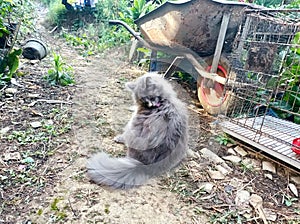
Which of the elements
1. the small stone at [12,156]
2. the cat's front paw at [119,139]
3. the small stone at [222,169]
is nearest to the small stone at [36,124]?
the small stone at [12,156]

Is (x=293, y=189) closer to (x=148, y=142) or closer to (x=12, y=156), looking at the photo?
(x=148, y=142)

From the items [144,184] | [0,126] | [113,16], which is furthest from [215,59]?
[113,16]

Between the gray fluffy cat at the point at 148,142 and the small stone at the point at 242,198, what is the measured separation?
0.44m

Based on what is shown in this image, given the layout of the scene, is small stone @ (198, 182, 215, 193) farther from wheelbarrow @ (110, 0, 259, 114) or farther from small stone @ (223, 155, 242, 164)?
wheelbarrow @ (110, 0, 259, 114)

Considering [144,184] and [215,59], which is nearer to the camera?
[144,184]

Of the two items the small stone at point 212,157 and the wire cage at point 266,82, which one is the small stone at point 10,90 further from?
the wire cage at point 266,82

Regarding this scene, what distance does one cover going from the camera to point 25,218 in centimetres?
118

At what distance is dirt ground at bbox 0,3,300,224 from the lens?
1283 millimetres

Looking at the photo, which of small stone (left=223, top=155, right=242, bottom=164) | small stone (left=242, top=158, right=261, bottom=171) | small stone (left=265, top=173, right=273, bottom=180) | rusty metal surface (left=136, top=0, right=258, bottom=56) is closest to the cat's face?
small stone (left=223, top=155, right=242, bottom=164)

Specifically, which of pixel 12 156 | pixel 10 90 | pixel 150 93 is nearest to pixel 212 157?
pixel 150 93

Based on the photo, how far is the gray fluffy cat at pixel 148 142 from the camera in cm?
146

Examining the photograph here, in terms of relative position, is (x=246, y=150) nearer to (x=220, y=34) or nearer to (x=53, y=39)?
(x=220, y=34)

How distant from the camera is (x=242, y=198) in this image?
1523mm

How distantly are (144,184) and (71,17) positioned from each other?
→ 18.6 feet
